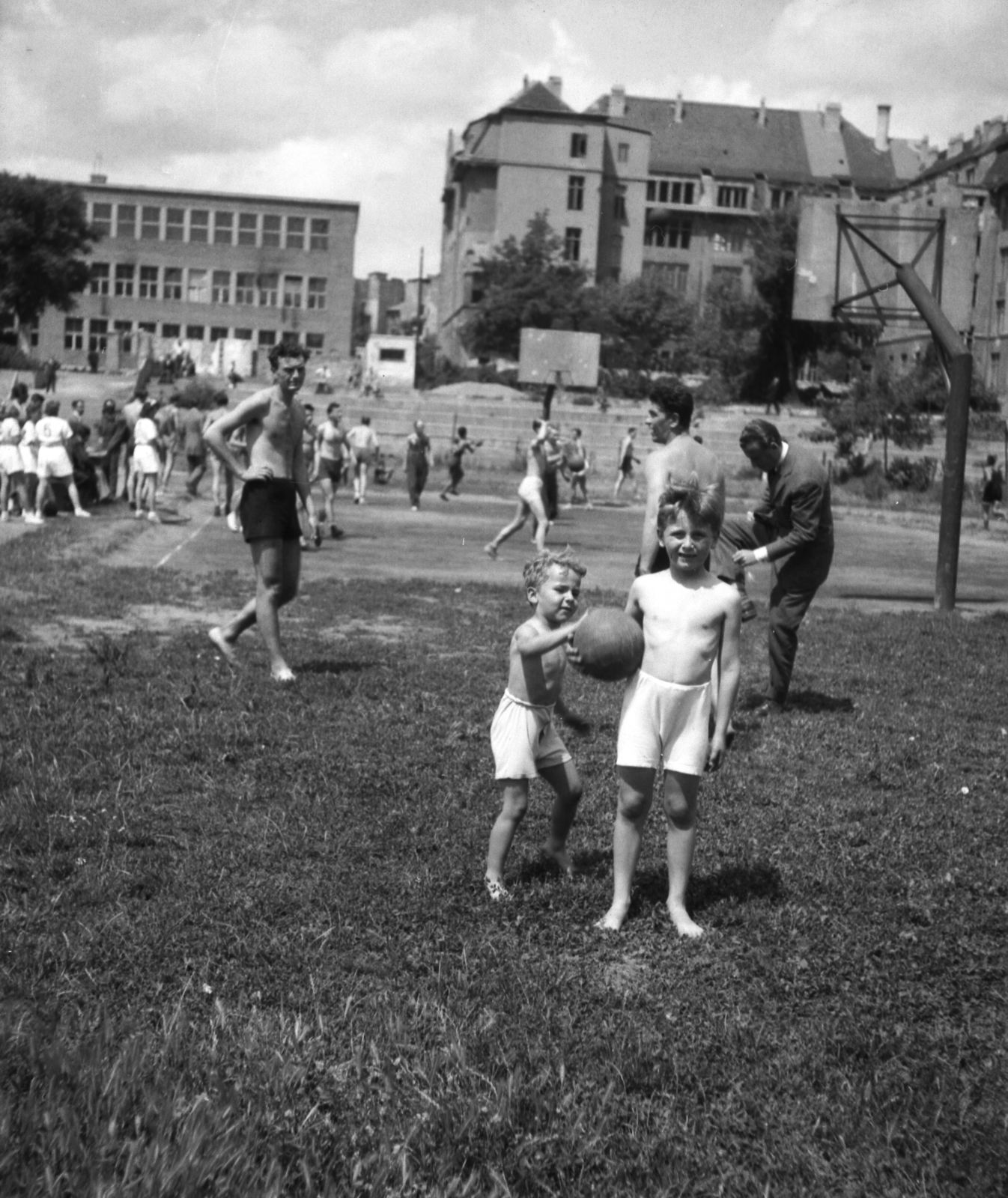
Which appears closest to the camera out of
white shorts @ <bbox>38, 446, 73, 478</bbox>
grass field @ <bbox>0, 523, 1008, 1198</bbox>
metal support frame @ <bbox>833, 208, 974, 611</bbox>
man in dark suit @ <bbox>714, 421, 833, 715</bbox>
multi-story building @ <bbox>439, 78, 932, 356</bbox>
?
grass field @ <bbox>0, 523, 1008, 1198</bbox>

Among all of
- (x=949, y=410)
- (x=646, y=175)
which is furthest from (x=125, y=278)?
(x=949, y=410)

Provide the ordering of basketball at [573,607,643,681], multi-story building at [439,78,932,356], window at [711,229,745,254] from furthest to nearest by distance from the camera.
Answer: window at [711,229,745,254], multi-story building at [439,78,932,356], basketball at [573,607,643,681]

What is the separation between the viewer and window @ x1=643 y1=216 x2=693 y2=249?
109 metres

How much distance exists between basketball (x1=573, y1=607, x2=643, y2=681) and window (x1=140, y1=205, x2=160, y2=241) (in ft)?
353

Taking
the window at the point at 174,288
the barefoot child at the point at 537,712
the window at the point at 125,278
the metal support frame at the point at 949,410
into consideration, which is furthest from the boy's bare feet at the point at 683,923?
the window at the point at 125,278

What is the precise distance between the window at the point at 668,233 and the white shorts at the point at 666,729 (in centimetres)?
10594

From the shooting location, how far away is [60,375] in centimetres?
7375

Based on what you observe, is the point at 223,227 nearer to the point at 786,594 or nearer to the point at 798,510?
the point at 786,594

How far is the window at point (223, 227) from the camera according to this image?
107688 mm

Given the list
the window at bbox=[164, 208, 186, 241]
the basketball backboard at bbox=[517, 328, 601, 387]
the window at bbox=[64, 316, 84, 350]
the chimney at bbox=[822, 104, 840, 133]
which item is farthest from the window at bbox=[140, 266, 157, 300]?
the basketball backboard at bbox=[517, 328, 601, 387]

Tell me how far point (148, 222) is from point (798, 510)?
4102 inches

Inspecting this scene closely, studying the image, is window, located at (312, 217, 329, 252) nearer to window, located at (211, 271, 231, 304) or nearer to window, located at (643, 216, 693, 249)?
window, located at (211, 271, 231, 304)

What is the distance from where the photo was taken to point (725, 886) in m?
5.81

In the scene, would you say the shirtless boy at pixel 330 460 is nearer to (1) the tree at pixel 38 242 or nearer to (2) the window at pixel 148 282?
(1) the tree at pixel 38 242
